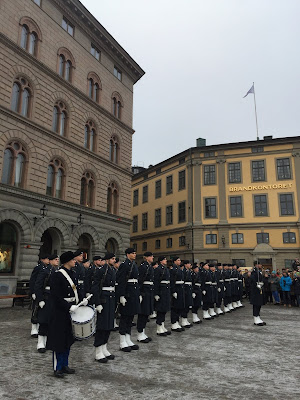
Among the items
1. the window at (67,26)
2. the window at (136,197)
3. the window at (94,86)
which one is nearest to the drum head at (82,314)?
the window at (94,86)

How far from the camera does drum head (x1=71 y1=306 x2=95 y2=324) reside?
6.05m

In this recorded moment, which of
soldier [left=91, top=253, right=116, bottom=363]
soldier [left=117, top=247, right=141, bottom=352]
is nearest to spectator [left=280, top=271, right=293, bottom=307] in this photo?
soldier [left=117, top=247, right=141, bottom=352]

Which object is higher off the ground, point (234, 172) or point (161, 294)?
point (234, 172)

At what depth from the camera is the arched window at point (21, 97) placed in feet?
65.6

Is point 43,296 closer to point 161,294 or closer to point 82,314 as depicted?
point 82,314

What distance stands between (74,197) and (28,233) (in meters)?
4.82

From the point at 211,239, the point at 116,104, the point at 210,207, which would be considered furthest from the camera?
the point at 210,207

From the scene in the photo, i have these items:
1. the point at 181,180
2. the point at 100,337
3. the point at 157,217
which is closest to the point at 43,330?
the point at 100,337

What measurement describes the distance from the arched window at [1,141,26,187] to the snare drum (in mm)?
14835

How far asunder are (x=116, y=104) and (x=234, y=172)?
15785 mm

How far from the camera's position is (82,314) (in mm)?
6133

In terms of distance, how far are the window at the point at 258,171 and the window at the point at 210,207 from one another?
4918mm

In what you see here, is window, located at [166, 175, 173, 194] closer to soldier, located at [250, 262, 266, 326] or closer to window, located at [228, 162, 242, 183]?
window, located at [228, 162, 242, 183]

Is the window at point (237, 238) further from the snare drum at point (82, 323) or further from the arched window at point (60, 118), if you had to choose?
the snare drum at point (82, 323)
